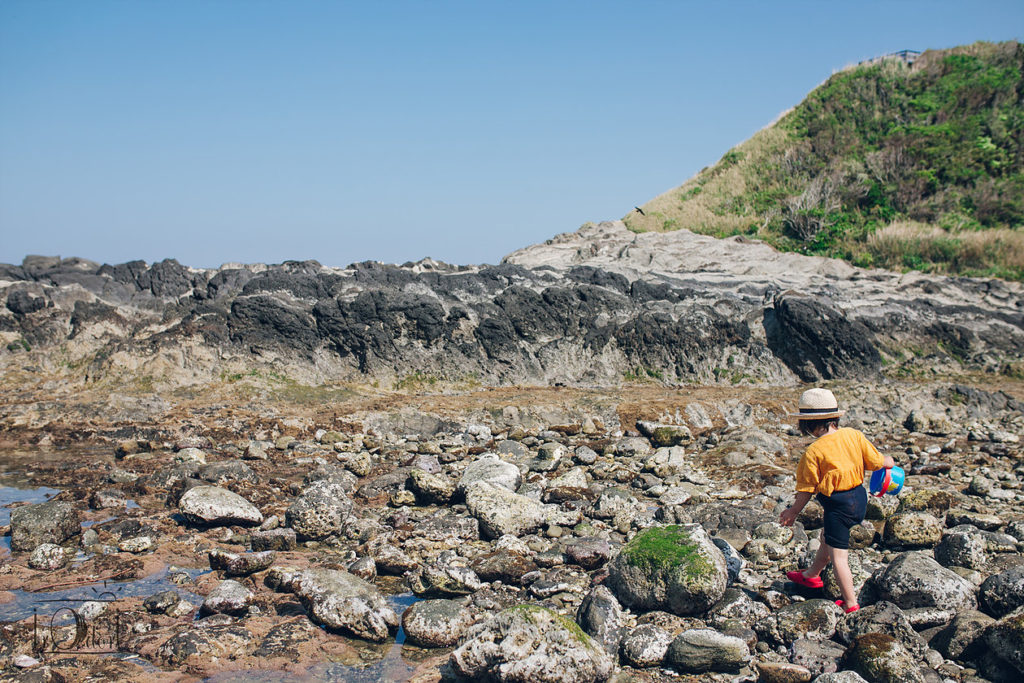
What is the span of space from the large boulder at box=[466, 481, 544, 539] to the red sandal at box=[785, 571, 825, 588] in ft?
9.68

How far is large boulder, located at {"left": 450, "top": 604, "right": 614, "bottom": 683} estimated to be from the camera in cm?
484

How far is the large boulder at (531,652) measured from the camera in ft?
15.9

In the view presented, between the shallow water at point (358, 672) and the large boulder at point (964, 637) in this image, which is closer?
the large boulder at point (964, 637)

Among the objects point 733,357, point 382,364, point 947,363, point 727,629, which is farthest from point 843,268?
point 727,629

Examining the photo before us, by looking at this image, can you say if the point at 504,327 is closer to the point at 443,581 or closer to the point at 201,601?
the point at 443,581

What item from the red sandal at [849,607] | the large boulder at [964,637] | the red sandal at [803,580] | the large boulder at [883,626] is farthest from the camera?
the red sandal at [803,580]

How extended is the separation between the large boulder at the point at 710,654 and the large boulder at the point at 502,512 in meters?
3.01

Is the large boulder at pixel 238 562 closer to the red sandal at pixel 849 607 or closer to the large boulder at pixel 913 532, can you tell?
the red sandal at pixel 849 607

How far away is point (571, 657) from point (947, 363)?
19.2 meters

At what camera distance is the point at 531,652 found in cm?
495

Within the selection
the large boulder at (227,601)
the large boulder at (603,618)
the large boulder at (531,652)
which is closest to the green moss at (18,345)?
the large boulder at (227,601)

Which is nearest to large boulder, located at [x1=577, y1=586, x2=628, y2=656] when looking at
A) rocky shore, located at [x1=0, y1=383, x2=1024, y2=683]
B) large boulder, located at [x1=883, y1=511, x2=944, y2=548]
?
rocky shore, located at [x1=0, y1=383, x2=1024, y2=683]

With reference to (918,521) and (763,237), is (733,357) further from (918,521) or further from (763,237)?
(763,237)

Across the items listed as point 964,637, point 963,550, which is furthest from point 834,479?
point 963,550
